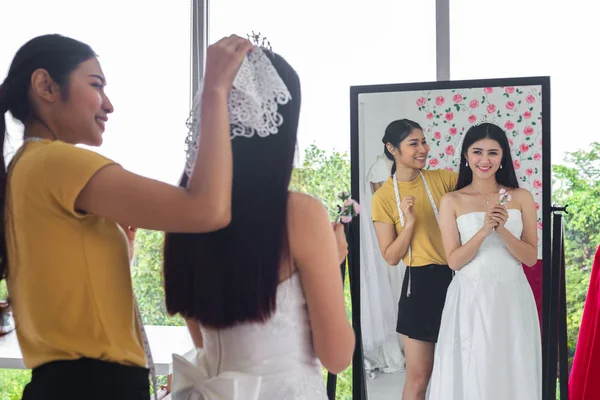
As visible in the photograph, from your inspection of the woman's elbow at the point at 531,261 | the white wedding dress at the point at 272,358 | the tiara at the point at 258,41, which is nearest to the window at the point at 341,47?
the woman's elbow at the point at 531,261

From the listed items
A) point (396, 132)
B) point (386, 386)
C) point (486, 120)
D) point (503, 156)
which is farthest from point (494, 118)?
point (386, 386)

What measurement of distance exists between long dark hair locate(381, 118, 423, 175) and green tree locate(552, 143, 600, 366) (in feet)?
2.19

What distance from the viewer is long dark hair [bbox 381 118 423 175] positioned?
233 centimetres

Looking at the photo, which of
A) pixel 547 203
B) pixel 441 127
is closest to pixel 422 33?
pixel 441 127

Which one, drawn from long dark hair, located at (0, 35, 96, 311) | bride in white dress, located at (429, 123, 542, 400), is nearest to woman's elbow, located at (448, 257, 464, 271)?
bride in white dress, located at (429, 123, 542, 400)

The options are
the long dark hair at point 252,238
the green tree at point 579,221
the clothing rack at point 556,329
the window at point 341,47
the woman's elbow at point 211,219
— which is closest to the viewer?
the woman's elbow at point 211,219

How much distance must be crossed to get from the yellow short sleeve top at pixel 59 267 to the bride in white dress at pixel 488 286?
4.75 ft

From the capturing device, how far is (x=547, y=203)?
2.21 meters

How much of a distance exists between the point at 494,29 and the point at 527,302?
114cm

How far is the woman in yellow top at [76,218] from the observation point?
3.18ft

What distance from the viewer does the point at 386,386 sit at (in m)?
2.34

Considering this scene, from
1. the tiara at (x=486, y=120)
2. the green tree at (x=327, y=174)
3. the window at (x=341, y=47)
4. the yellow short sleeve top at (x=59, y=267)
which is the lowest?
the yellow short sleeve top at (x=59, y=267)

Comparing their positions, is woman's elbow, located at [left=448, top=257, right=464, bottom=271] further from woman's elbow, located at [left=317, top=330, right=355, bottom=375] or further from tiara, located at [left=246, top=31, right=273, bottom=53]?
tiara, located at [left=246, top=31, right=273, bottom=53]

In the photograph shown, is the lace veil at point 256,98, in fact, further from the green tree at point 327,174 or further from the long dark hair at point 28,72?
the green tree at point 327,174
